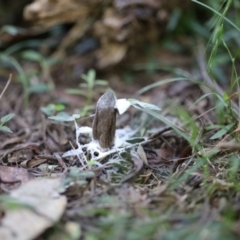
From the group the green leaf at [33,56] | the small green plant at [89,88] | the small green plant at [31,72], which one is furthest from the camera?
the green leaf at [33,56]

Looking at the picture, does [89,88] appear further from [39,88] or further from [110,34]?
[110,34]

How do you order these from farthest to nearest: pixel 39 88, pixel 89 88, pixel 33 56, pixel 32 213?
pixel 33 56
pixel 39 88
pixel 89 88
pixel 32 213

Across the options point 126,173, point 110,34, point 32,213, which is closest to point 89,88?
point 110,34

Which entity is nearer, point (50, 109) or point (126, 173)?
point (126, 173)

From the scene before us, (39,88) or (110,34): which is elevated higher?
(110,34)

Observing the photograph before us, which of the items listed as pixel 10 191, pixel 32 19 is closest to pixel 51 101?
pixel 32 19

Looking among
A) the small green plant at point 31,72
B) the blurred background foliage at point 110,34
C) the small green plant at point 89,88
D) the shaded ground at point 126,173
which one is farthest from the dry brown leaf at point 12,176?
the blurred background foliage at point 110,34

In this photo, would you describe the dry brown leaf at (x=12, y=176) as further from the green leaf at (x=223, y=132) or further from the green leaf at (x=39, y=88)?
the green leaf at (x=39, y=88)
